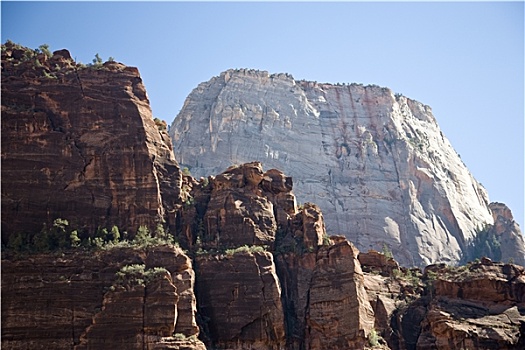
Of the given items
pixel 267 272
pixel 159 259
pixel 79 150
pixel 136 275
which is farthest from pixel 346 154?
pixel 136 275

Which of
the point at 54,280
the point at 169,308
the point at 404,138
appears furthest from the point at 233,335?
the point at 404,138

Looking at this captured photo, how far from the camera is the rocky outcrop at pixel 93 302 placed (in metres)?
73.1

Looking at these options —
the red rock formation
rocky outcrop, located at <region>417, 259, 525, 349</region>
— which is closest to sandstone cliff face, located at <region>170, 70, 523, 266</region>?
rocky outcrop, located at <region>417, 259, 525, 349</region>

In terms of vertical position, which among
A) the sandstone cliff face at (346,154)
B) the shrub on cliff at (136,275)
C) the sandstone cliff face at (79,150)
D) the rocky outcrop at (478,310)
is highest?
the sandstone cliff face at (346,154)

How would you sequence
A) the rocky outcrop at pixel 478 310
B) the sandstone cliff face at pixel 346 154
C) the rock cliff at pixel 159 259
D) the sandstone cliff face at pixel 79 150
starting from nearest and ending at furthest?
the rock cliff at pixel 159 259, the sandstone cliff face at pixel 79 150, the rocky outcrop at pixel 478 310, the sandstone cliff face at pixel 346 154

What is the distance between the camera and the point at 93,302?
246 feet

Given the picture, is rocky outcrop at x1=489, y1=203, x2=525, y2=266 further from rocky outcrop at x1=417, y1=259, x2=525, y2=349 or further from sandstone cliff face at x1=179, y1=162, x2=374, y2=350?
sandstone cliff face at x1=179, y1=162, x2=374, y2=350

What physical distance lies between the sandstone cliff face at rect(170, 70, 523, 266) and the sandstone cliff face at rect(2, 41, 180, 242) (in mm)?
49327

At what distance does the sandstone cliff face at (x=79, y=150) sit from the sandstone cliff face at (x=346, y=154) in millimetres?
49327

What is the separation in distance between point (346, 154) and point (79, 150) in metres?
67.9

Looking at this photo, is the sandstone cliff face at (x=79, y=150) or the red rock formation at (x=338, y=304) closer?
the red rock formation at (x=338, y=304)

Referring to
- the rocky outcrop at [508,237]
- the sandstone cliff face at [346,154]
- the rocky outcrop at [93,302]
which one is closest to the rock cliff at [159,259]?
the rocky outcrop at [93,302]

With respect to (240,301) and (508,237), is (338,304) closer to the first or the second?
(240,301)

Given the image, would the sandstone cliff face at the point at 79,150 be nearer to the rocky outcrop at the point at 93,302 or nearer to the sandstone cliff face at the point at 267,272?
the sandstone cliff face at the point at 267,272
